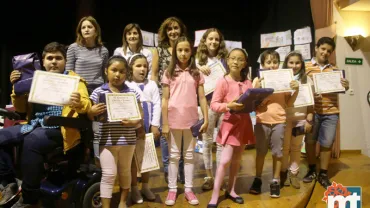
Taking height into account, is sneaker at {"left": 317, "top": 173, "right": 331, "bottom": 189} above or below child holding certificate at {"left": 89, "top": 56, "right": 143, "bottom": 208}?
below

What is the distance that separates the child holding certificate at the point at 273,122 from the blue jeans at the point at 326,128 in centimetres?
52

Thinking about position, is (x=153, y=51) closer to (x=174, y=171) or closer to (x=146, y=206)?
(x=174, y=171)

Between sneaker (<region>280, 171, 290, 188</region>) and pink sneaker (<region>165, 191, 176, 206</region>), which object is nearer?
pink sneaker (<region>165, 191, 176, 206</region>)

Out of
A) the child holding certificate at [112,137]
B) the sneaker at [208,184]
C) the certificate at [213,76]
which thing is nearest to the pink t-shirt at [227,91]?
the certificate at [213,76]

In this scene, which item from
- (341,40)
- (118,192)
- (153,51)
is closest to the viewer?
(118,192)

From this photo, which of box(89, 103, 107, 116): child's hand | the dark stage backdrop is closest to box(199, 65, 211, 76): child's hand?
box(89, 103, 107, 116): child's hand

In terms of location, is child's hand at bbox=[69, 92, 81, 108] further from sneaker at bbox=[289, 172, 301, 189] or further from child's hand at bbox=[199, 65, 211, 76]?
sneaker at bbox=[289, 172, 301, 189]

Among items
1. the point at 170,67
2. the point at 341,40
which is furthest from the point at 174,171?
the point at 341,40

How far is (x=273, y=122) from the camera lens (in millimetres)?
2725

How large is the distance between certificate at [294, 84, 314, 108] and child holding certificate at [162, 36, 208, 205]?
864 mm

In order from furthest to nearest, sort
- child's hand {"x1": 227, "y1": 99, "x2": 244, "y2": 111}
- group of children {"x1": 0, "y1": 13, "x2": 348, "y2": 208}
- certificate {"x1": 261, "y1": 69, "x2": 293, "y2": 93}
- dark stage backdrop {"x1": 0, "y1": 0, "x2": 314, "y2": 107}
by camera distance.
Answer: dark stage backdrop {"x1": 0, "y1": 0, "x2": 314, "y2": 107}
certificate {"x1": 261, "y1": 69, "x2": 293, "y2": 93}
child's hand {"x1": 227, "y1": 99, "x2": 244, "y2": 111}
group of children {"x1": 0, "y1": 13, "x2": 348, "y2": 208}

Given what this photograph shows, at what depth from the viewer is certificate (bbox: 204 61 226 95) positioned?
9.54 feet

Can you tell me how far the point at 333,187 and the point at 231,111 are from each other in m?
0.83

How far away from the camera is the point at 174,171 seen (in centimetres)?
254
